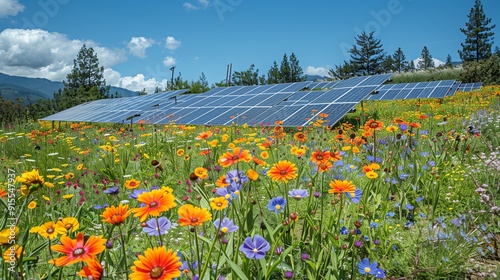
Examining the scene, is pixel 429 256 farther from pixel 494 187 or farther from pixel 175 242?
pixel 175 242

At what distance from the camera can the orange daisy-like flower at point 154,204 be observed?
1.02 m

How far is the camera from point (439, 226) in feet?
7.42

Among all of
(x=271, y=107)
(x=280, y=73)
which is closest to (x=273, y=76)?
(x=280, y=73)

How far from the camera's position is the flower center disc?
2.75 feet

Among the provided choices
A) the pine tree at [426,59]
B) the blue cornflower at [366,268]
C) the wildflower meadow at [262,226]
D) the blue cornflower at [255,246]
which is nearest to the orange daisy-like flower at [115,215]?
the wildflower meadow at [262,226]

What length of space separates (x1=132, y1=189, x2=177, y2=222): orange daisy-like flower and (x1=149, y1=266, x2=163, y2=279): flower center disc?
187 millimetres

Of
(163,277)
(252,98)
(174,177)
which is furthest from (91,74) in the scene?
(163,277)

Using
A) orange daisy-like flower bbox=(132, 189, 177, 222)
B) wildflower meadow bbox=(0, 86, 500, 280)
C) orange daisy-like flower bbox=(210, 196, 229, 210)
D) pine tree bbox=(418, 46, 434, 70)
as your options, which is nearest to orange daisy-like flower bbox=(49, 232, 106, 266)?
wildflower meadow bbox=(0, 86, 500, 280)

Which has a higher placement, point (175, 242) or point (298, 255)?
point (298, 255)

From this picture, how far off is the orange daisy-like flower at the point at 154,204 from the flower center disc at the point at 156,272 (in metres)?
0.19

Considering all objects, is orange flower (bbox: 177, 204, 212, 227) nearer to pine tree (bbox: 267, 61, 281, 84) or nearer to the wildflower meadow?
the wildflower meadow

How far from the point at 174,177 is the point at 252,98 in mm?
8189

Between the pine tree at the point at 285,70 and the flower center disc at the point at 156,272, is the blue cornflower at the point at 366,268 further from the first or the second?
the pine tree at the point at 285,70

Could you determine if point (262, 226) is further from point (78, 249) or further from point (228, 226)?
point (78, 249)
